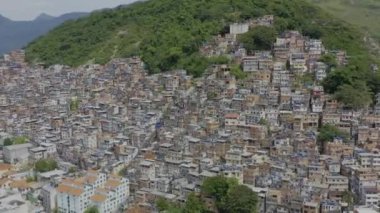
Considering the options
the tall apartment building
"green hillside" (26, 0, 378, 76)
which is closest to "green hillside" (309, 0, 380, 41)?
"green hillside" (26, 0, 378, 76)

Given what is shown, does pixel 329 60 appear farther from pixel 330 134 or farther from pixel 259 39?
pixel 330 134

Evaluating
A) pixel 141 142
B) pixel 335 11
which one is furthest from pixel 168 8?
pixel 141 142

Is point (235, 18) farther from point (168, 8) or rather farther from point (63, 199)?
point (63, 199)

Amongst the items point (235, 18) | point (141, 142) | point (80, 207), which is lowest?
point (80, 207)

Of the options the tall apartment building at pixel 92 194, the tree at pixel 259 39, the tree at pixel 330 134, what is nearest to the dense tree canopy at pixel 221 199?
the tall apartment building at pixel 92 194

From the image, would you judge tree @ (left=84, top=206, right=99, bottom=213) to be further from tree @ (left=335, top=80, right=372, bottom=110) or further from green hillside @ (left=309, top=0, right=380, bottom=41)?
green hillside @ (left=309, top=0, right=380, bottom=41)

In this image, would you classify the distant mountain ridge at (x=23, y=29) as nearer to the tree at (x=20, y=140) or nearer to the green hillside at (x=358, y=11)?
the green hillside at (x=358, y=11)

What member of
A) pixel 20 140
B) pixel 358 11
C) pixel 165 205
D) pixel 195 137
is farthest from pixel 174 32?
pixel 165 205
